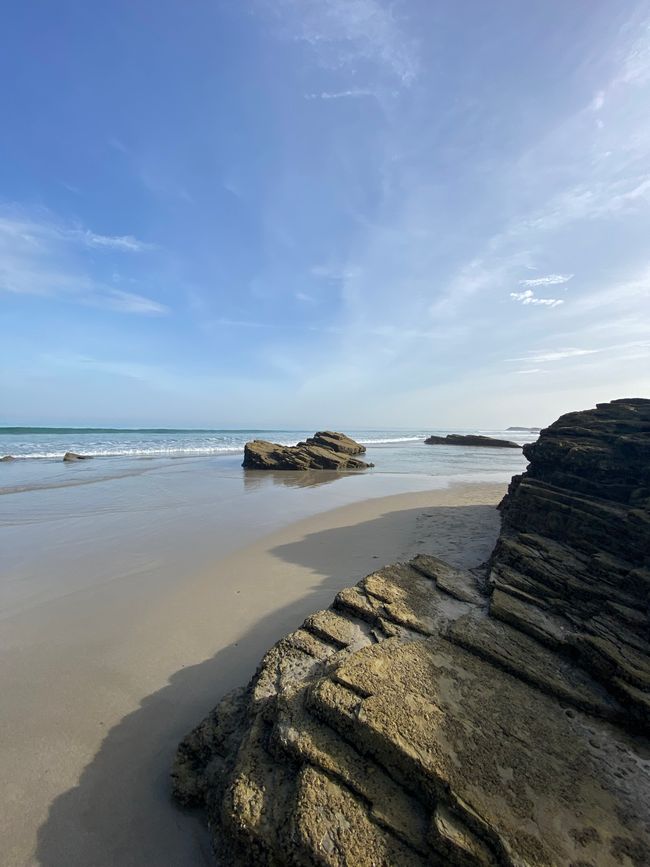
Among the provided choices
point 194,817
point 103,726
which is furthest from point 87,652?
point 194,817

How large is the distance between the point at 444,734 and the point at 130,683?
141 inches

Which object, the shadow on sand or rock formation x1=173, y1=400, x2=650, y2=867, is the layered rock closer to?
rock formation x1=173, y1=400, x2=650, y2=867

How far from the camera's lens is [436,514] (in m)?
11.7

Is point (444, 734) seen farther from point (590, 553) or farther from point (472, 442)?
point (472, 442)

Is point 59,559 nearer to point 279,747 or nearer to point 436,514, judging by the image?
point 279,747

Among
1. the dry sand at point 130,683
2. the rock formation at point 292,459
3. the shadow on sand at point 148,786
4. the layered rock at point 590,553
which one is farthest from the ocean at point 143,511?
the layered rock at point 590,553

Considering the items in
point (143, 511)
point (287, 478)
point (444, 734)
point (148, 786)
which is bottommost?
point (148, 786)

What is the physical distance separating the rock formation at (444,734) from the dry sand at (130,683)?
1.41ft

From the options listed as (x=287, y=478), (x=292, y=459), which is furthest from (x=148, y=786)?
(x=292, y=459)

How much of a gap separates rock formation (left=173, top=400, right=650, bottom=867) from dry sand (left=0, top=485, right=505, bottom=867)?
43 centimetres

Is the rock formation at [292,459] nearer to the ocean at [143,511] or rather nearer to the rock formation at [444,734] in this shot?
the ocean at [143,511]

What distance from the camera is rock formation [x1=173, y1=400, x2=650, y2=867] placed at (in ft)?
7.52

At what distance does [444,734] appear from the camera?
2799 mm

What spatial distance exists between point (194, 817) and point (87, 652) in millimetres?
2860
